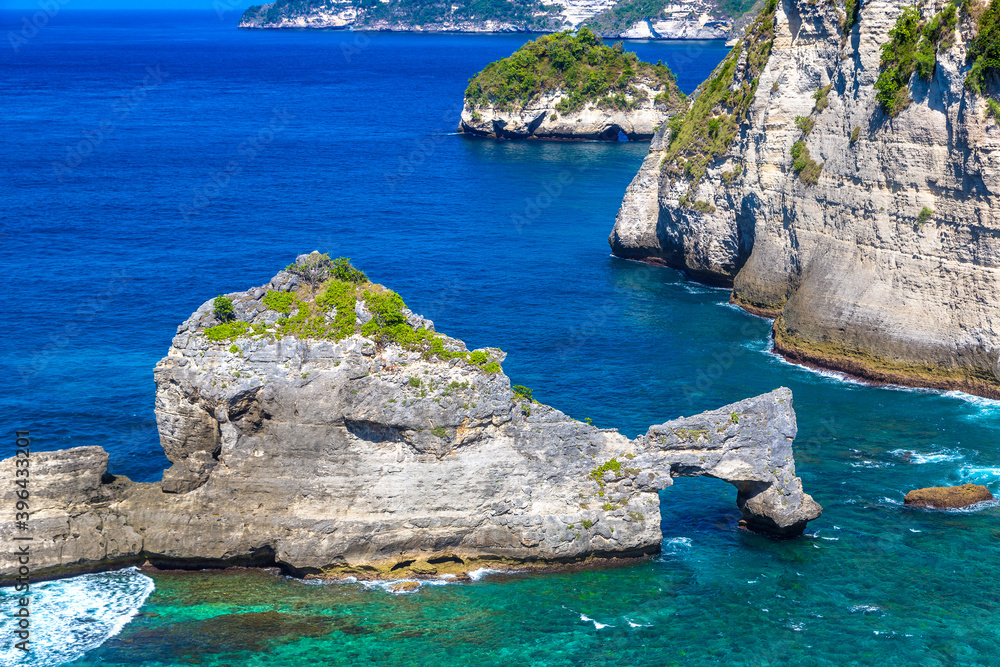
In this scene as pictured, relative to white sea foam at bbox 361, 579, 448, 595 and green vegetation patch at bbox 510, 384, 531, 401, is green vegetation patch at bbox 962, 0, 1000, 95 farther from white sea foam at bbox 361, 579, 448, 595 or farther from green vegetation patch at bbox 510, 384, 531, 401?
white sea foam at bbox 361, 579, 448, 595

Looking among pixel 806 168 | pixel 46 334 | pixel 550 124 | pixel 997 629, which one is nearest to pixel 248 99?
pixel 550 124

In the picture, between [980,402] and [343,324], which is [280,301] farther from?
[980,402]

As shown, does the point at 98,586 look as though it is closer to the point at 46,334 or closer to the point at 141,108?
the point at 46,334

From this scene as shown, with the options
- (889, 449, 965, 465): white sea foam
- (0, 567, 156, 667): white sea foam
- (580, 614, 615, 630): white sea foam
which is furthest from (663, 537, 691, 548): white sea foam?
(0, 567, 156, 667): white sea foam

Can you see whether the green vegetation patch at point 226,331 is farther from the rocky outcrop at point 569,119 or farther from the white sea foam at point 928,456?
the rocky outcrop at point 569,119

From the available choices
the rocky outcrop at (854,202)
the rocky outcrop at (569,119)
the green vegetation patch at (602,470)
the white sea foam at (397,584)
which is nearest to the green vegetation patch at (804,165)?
the rocky outcrop at (854,202)

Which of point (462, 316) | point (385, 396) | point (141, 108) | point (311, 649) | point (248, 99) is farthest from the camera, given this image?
point (248, 99)
